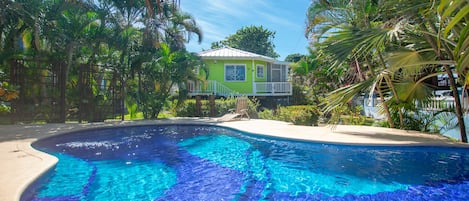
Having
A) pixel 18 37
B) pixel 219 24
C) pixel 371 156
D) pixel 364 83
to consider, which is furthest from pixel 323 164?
pixel 219 24

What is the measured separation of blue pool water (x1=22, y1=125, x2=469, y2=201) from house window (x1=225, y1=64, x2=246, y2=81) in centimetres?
1272

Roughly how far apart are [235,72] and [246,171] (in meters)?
15.8

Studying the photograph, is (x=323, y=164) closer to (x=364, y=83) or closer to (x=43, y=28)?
(x=364, y=83)

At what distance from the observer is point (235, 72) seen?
2069 cm

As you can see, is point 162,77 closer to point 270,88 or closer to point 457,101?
point 270,88

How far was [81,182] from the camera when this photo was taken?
4559 mm

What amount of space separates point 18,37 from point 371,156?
1350 cm

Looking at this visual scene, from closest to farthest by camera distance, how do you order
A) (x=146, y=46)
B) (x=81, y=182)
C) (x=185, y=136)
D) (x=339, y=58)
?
(x=81, y=182), (x=339, y=58), (x=185, y=136), (x=146, y=46)

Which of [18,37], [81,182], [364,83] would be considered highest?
[18,37]

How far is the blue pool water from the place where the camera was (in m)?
4.07

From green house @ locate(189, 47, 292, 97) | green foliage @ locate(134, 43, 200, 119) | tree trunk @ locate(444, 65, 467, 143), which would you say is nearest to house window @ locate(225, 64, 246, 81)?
green house @ locate(189, 47, 292, 97)

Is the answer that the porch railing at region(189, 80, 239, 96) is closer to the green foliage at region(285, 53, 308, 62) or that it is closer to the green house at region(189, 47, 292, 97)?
the green house at region(189, 47, 292, 97)

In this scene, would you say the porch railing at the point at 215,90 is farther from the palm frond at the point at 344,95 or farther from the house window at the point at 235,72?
the palm frond at the point at 344,95

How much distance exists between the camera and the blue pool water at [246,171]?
13.4 ft
